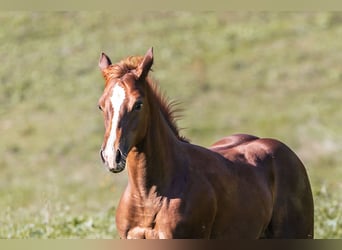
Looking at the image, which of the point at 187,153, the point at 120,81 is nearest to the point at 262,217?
the point at 187,153

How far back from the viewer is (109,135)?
15.2 ft

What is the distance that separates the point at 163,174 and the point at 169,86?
15.9 metres

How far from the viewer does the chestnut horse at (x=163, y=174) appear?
476 cm

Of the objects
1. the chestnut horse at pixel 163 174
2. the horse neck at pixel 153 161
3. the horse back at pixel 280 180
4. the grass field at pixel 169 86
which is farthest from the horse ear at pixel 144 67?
the grass field at pixel 169 86

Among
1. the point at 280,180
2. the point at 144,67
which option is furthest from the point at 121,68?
the point at 280,180

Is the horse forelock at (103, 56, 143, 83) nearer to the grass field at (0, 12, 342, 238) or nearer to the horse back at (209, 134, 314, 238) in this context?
the horse back at (209, 134, 314, 238)

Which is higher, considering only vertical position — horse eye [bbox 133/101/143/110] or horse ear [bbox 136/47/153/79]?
horse ear [bbox 136/47/153/79]

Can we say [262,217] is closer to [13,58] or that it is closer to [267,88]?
[267,88]

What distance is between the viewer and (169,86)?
2095 centimetres

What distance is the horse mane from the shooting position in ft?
16.4

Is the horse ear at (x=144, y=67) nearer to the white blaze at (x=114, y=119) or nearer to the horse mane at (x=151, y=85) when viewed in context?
the horse mane at (x=151, y=85)

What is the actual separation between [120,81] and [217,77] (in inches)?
663

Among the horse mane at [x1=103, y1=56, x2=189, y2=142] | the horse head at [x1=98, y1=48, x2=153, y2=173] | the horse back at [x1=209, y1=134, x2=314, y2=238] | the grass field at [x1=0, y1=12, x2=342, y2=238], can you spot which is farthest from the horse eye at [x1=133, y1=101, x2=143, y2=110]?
the grass field at [x1=0, y1=12, x2=342, y2=238]

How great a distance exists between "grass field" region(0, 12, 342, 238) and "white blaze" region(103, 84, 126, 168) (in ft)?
22.5
